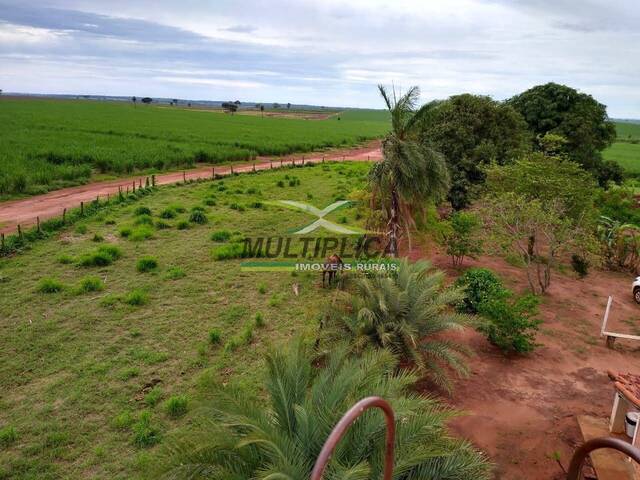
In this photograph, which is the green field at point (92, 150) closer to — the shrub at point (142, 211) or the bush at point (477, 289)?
the shrub at point (142, 211)

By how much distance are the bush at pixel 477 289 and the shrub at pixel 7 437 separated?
879cm

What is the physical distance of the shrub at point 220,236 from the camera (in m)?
15.1

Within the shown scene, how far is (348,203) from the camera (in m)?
Result: 20.0

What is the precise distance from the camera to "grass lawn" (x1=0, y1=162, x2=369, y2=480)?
6.20 metres

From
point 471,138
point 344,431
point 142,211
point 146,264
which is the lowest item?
point 146,264

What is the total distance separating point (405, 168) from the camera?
11109 millimetres

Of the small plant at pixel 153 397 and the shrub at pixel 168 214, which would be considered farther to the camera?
the shrub at pixel 168 214

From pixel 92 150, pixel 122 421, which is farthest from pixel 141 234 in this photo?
pixel 92 150

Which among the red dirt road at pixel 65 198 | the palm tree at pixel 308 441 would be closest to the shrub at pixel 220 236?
the red dirt road at pixel 65 198

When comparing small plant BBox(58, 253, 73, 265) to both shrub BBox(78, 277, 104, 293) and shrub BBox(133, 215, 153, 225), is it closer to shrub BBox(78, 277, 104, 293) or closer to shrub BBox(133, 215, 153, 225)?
shrub BBox(78, 277, 104, 293)

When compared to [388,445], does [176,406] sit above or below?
below

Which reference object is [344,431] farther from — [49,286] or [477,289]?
[49,286]

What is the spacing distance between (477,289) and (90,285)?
9510mm

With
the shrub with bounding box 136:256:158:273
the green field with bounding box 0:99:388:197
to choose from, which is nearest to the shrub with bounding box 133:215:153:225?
the shrub with bounding box 136:256:158:273
